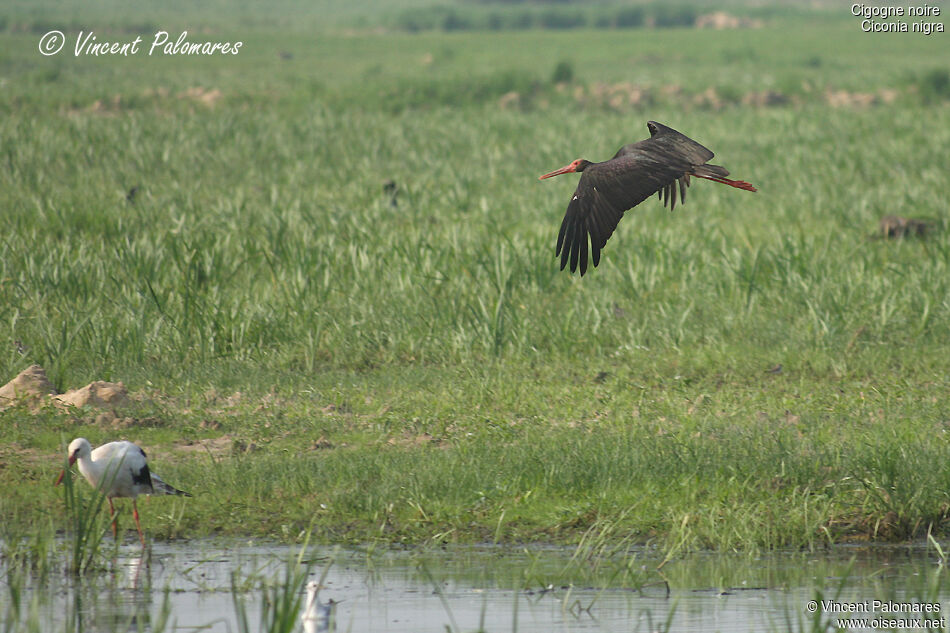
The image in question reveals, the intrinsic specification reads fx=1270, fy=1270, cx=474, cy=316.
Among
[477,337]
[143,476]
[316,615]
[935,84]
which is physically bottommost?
[316,615]

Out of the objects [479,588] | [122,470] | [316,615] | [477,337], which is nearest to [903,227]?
[477,337]

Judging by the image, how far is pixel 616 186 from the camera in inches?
262

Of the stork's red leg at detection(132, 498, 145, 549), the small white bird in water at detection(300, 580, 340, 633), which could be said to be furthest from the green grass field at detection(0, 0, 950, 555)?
the small white bird in water at detection(300, 580, 340, 633)

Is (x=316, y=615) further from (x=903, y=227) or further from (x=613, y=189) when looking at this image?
(x=903, y=227)

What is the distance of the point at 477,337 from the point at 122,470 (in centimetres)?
374

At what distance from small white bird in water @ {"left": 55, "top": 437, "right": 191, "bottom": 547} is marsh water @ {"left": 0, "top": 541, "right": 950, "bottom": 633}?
0.29 metres

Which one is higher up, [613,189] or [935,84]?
[935,84]

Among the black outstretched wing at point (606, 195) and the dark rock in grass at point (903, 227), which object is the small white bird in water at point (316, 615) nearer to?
the black outstretched wing at point (606, 195)

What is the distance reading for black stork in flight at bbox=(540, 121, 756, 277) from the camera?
6.53 m

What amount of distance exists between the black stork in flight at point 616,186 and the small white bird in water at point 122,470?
2.34 metres

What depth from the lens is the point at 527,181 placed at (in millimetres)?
17594

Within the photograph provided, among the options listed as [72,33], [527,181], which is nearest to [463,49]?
[72,33]

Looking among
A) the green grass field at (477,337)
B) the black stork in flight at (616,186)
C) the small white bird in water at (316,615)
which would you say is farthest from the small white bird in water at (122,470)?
the black stork in flight at (616,186)

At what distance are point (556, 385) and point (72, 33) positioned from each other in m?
50.4
